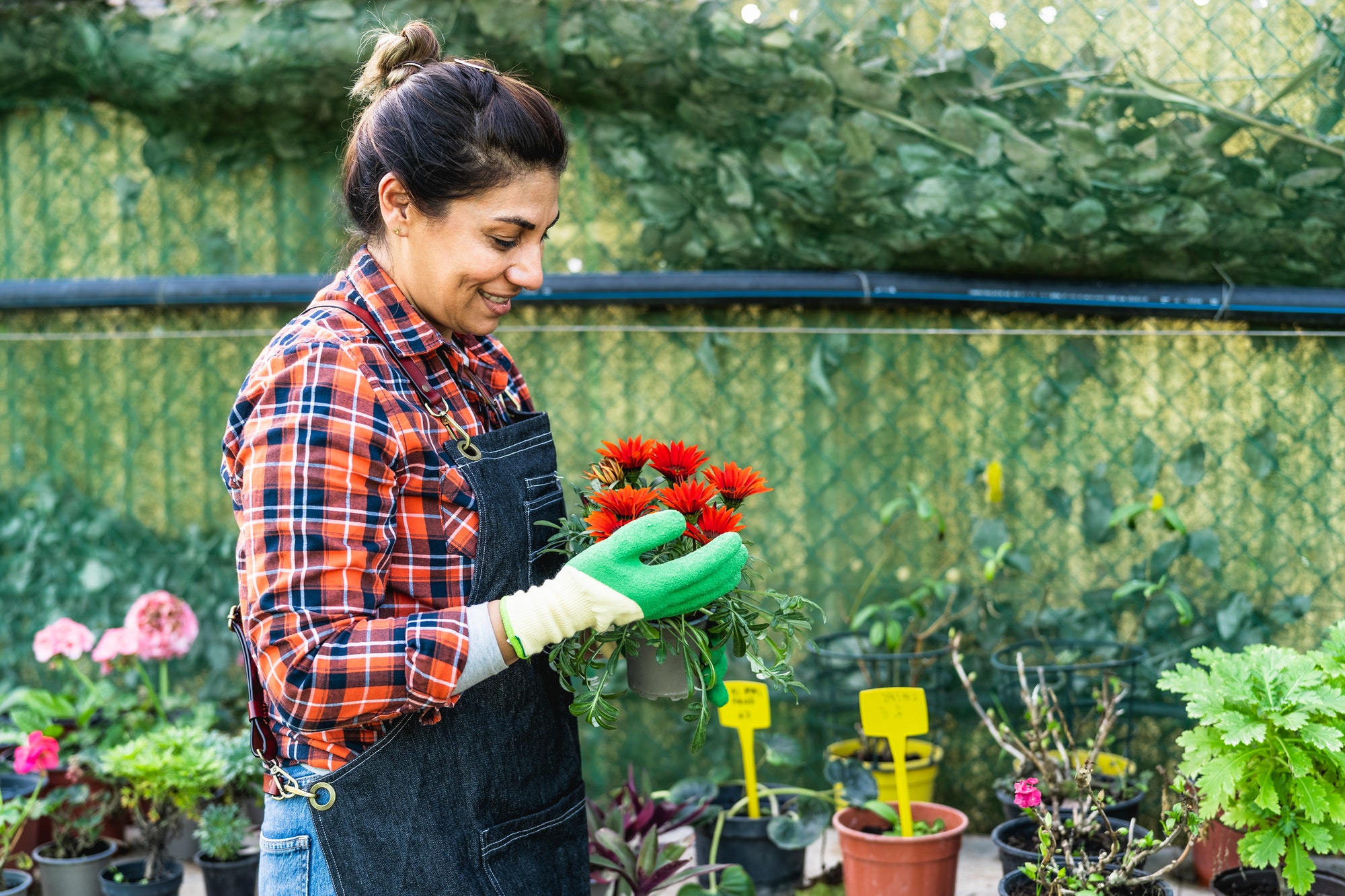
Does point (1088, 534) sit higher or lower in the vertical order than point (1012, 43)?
lower

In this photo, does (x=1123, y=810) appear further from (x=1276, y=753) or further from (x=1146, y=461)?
(x=1146, y=461)

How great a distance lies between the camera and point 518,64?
9.31 feet

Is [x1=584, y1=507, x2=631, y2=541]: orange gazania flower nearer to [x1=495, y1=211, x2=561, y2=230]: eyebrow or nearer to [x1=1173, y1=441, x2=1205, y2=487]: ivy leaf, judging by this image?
[x1=495, y1=211, x2=561, y2=230]: eyebrow

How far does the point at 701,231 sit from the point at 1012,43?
782mm

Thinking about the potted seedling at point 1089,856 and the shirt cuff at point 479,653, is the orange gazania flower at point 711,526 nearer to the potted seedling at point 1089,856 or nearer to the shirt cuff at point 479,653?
the shirt cuff at point 479,653

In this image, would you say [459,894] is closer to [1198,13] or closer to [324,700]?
[324,700]

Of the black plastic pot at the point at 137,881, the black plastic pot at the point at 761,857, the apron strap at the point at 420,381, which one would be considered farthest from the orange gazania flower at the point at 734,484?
the black plastic pot at the point at 137,881

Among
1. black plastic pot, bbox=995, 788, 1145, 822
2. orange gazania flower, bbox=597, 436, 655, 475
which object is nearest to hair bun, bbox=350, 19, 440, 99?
orange gazania flower, bbox=597, 436, 655, 475

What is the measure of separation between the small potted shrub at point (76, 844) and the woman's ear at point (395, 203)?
1.79m

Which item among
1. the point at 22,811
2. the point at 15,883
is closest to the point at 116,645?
the point at 22,811

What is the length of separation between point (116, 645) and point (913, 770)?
5.81ft

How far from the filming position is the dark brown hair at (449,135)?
1323 millimetres

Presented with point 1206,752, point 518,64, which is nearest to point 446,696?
point 1206,752

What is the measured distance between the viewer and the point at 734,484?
1548 millimetres
